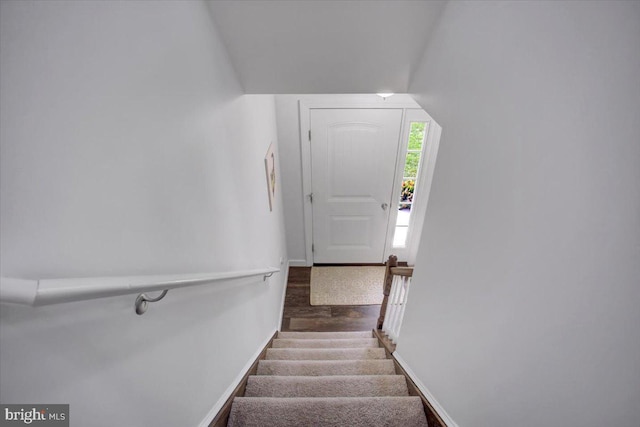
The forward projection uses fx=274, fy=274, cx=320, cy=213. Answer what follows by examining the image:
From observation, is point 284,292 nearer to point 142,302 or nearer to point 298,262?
point 298,262

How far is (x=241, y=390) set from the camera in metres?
1.37

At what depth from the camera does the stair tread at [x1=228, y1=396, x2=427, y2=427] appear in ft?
3.88

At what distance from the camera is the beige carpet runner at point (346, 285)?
127 inches

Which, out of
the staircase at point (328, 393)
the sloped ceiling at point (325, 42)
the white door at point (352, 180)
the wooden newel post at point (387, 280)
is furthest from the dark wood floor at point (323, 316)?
the sloped ceiling at point (325, 42)

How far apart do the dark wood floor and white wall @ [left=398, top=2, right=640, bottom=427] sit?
6.17ft

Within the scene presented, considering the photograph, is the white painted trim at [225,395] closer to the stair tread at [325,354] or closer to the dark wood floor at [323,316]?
the stair tread at [325,354]

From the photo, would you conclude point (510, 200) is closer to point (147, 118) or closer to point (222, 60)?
point (147, 118)

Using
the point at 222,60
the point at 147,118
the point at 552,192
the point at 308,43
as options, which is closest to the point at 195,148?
the point at 147,118

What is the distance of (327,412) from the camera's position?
1234 mm

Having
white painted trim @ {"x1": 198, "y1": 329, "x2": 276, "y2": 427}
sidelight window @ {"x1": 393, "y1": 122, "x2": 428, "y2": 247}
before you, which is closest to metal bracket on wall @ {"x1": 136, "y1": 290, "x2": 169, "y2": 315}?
white painted trim @ {"x1": 198, "y1": 329, "x2": 276, "y2": 427}

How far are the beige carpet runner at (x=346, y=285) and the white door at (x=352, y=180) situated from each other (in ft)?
0.51

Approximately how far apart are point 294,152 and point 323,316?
1847 millimetres

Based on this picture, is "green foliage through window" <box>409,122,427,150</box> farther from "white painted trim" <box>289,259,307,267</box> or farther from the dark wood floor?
"white painted trim" <box>289,259,307,267</box>

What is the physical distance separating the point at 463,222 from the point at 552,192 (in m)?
0.39
